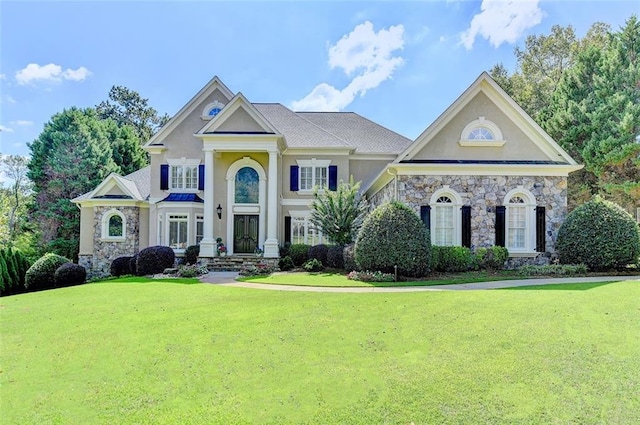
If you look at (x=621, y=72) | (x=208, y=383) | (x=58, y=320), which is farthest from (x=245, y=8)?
(x=621, y=72)

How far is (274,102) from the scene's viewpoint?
88.4 feet

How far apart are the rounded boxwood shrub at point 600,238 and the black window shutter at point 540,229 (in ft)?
3.48

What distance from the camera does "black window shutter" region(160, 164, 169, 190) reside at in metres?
22.3

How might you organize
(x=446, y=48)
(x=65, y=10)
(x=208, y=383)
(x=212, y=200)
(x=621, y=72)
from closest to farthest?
(x=208, y=383) → (x=65, y=10) → (x=446, y=48) → (x=212, y=200) → (x=621, y=72)

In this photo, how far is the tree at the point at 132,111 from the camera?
49.5 metres

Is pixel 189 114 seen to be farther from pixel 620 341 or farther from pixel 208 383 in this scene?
pixel 620 341

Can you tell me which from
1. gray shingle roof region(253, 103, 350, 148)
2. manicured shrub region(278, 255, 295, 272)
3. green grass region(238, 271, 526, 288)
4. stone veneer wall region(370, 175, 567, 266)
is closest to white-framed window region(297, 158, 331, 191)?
gray shingle roof region(253, 103, 350, 148)

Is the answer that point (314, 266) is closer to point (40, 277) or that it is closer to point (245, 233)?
point (245, 233)

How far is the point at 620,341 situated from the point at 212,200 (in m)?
17.7

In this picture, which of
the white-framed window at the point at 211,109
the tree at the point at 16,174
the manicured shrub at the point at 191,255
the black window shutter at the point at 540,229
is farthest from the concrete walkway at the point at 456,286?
the tree at the point at 16,174

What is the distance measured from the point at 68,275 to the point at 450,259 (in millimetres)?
15917

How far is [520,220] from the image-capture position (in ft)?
52.3

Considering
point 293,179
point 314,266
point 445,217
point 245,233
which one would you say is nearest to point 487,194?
point 445,217

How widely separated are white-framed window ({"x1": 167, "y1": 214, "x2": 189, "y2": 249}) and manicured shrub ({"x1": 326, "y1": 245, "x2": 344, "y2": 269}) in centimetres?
854
